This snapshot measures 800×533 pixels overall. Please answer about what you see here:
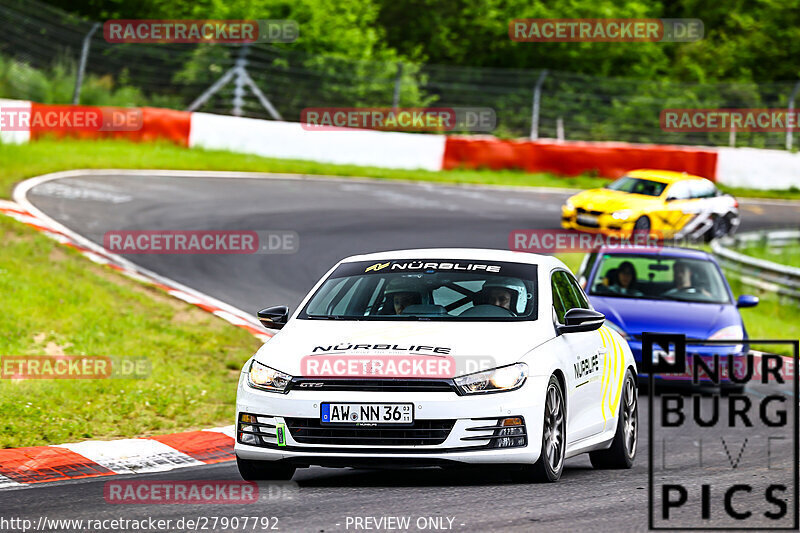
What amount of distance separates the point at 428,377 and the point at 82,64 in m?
24.3

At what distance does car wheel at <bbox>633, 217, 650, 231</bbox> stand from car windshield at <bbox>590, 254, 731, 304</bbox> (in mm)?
9030

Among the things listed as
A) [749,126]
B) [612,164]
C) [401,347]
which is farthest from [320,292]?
[749,126]

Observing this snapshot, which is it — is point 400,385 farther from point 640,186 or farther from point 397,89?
point 397,89

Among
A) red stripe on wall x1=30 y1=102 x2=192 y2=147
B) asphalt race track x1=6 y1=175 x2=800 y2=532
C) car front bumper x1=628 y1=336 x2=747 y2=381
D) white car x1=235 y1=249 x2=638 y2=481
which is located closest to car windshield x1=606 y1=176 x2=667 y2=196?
asphalt race track x1=6 y1=175 x2=800 y2=532

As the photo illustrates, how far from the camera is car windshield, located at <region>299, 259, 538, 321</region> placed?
801 cm

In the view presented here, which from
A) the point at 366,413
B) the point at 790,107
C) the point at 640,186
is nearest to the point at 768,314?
the point at 640,186

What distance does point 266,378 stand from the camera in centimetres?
728

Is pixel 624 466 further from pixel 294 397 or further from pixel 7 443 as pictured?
pixel 7 443

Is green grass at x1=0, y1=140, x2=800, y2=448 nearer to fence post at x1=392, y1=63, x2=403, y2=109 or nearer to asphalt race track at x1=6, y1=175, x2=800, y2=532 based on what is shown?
asphalt race track at x1=6, y1=175, x2=800, y2=532

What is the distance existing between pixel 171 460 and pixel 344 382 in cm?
225

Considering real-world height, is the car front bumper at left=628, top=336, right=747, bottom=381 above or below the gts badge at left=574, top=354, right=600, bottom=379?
below

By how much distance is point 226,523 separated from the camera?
20.9 feet

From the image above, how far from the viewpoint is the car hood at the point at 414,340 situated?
7.16m

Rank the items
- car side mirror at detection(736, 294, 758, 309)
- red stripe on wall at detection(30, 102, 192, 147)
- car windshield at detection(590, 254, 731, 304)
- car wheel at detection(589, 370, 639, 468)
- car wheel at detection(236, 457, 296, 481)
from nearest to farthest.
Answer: car wheel at detection(236, 457, 296, 481) → car wheel at detection(589, 370, 639, 468) → car side mirror at detection(736, 294, 758, 309) → car windshield at detection(590, 254, 731, 304) → red stripe on wall at detection(30, 102, 192, 147)
